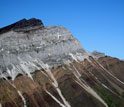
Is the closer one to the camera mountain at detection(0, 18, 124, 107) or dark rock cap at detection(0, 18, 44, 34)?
mountain at detection(0, 18, 124, 107)

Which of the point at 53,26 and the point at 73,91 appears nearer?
the point at 73,91

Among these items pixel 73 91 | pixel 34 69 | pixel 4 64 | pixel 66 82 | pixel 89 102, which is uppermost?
pixel 4 64

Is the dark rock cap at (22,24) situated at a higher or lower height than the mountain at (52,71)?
higher

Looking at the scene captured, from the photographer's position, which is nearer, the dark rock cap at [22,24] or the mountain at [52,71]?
the mountain at [52,71]

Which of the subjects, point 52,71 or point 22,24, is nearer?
point 52,71

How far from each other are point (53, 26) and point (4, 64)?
981 inches

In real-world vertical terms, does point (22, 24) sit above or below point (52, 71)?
above

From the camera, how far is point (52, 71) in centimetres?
6181

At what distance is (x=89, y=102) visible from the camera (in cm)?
4959

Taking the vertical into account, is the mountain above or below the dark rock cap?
below

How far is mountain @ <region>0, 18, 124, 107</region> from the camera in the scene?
51.4m

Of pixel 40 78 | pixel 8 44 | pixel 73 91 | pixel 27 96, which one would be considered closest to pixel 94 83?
pixel 73 91

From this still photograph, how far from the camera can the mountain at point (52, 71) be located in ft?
169

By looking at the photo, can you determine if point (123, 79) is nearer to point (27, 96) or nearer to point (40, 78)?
point (40, 78)
